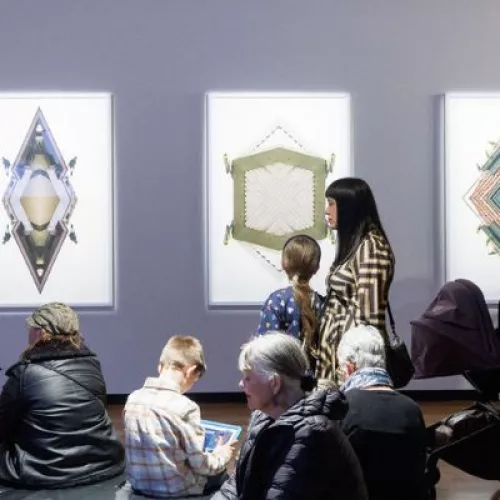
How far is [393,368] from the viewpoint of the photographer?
4.15 metres

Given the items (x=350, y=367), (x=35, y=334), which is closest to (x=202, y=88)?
(x=35, y=334)

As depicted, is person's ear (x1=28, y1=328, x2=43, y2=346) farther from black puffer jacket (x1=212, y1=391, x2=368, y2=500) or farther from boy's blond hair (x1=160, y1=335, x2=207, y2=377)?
black puffer jacket (x1=212, y1=391, x2=368, y2=500)

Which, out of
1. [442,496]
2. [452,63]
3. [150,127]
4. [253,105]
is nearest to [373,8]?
[452,63]

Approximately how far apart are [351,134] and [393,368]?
12.1 feet

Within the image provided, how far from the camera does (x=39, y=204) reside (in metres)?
7.50

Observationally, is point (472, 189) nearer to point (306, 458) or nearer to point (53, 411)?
point (53, 411)

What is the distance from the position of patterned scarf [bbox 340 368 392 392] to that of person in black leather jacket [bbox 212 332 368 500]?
0.66 meters

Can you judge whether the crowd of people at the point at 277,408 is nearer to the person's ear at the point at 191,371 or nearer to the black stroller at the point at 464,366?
the person's ear at the point at 191,371

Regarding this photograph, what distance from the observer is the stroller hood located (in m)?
4.64

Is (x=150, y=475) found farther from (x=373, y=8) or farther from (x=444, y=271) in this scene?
(x=373, y=8)

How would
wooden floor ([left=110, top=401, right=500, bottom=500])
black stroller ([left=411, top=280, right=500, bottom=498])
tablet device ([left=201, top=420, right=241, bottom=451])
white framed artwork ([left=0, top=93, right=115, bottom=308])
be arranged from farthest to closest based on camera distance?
white framed artwork ([left=0, top=93, right=115, bottom=308]), wooden floor ([left=110, top=401, right=500, bottom=500]), black stroller ([left=411, top=280, right=500, bottom=498]), tablet device ([left=201, top=420, right=241, bottom=451])

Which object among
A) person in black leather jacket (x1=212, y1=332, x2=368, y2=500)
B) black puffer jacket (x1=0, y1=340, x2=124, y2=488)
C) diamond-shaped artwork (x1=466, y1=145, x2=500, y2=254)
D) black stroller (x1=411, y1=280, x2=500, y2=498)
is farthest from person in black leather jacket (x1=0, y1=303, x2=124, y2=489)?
diamond-shaped artwork (x1=466, y1=145, x2=500, y2=254)

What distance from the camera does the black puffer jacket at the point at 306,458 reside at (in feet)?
8.66

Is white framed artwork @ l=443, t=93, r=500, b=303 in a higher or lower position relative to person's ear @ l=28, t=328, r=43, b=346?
higher
